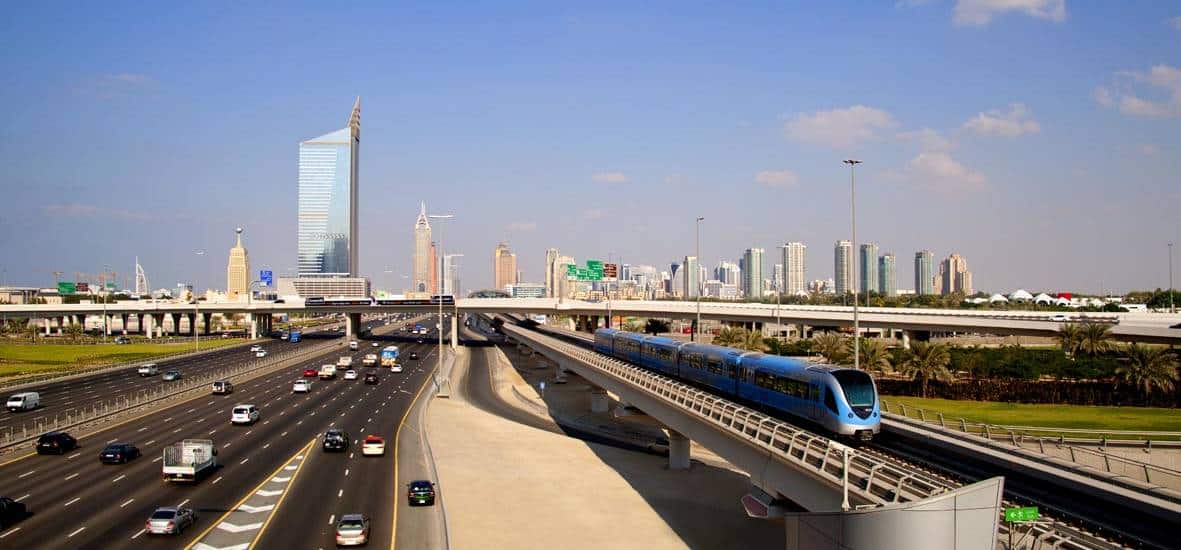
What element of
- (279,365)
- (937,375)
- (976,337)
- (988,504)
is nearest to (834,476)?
(988,504)

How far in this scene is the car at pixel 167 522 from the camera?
30938 mm

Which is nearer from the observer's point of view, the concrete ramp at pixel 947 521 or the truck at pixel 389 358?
the concrete ramp at pixel 947 521

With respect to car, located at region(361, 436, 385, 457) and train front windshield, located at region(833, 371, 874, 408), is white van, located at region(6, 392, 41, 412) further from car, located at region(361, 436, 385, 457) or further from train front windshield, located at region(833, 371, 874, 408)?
train front windshield, located at region(833, 371, 874, 408)

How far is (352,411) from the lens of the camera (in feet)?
231

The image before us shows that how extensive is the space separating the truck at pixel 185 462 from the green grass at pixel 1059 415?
3775 centimetres

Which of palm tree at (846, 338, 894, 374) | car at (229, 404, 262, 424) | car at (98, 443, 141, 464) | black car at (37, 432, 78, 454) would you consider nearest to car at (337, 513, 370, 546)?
car at (98, 443, 141, 464)

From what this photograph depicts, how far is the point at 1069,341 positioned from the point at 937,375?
51.6ft

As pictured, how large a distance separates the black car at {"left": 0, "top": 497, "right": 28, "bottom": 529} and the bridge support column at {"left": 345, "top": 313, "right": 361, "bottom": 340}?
131 meters

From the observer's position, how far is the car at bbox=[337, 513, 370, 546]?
30578mm

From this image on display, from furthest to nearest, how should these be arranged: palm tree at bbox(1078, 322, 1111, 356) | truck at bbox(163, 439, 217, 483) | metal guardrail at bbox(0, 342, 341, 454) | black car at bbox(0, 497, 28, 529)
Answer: palm tree at bbox(1078, 322, 1111, 356)
metal guardrail at bbox(0, 342, 341, 454)
truck at bbox(163, 439, 217, 483)
black car at bbox(0, 497, 28, 529)

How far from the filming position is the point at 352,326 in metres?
167

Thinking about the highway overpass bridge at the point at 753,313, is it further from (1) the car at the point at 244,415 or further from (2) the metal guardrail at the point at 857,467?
(1) the car at the point at 244,415

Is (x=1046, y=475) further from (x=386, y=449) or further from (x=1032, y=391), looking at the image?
(x=1032, y=391)

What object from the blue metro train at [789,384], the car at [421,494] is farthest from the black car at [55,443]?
the blue metro train at [789,384]
